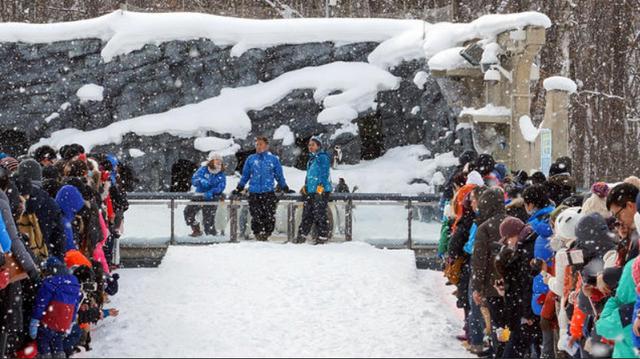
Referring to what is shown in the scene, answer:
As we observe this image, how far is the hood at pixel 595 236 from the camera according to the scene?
6176mm

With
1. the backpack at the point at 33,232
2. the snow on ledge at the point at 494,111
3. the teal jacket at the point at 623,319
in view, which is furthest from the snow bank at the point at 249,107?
the teal jacket at the point at 623,319

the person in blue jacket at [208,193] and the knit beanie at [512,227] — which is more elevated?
the knit beanie at [512,227]

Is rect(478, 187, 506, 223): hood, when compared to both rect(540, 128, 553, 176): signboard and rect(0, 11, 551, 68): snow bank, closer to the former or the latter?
rect(540, 128, 553, 176): signboard

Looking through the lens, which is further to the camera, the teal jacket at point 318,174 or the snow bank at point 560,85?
the snow bank at point 560,85

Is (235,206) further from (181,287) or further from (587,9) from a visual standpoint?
(587,9)

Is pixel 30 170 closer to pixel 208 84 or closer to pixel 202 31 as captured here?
pixel 202 31

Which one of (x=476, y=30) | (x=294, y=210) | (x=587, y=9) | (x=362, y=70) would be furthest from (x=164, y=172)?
(x=587, y=9)

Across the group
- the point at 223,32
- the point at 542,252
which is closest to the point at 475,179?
the point at 542,252

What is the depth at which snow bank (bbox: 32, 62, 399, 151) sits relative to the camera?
88.2ft

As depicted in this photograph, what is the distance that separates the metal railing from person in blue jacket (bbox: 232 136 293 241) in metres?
0.25

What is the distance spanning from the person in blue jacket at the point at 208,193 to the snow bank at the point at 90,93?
11994 mm

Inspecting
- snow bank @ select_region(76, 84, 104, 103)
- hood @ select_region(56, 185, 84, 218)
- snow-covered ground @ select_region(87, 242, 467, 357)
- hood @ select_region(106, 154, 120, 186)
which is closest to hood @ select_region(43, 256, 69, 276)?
hood @ select_region(56, 185, 84, 218)

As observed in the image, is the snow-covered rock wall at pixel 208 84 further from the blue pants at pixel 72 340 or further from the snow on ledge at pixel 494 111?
the blue pants at pixel 72 340

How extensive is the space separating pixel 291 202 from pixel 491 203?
7.70m
